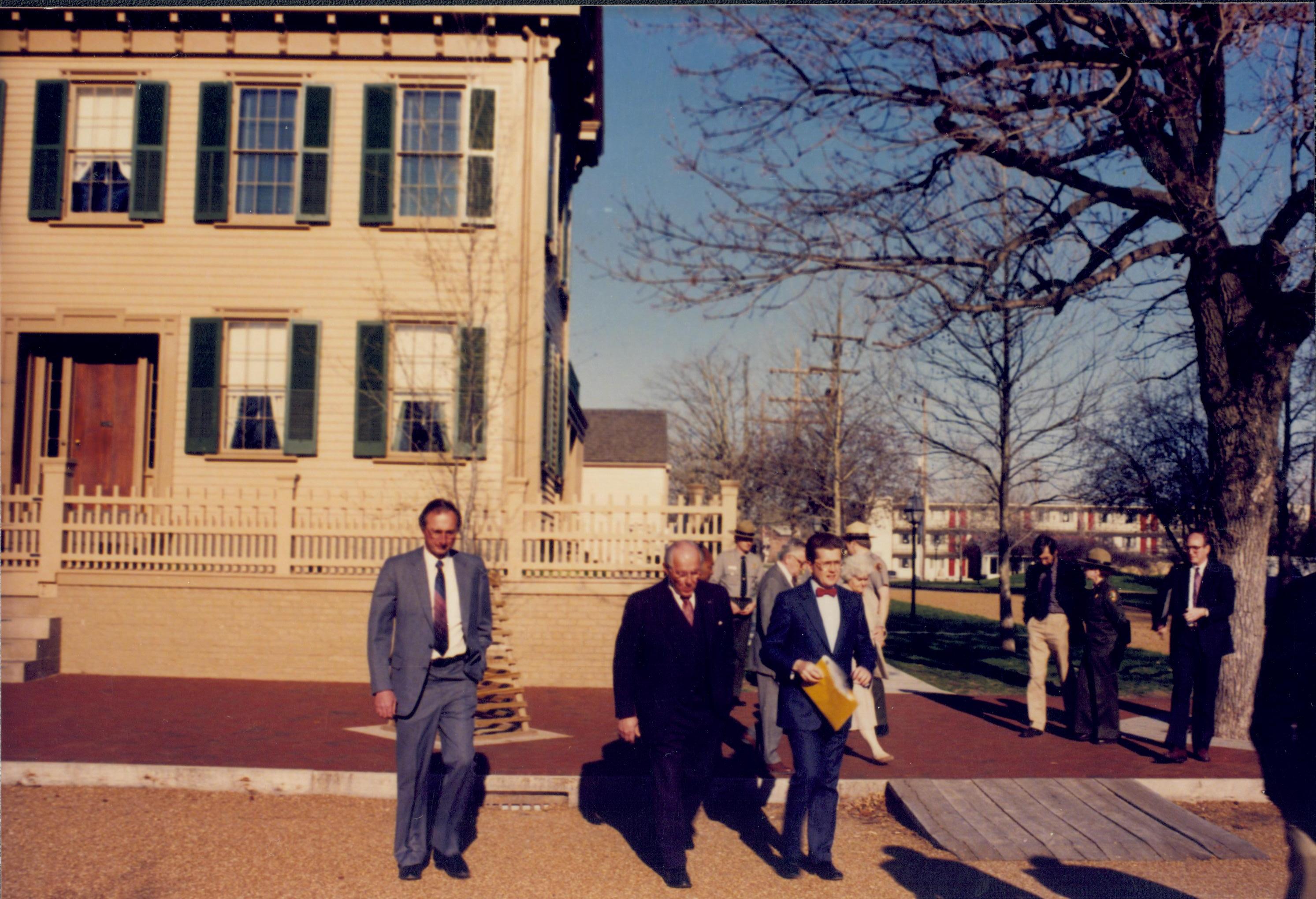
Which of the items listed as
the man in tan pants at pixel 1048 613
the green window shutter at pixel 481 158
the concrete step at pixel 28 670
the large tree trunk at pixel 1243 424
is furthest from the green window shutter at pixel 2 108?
the large tree trunk at pixel 1243 424

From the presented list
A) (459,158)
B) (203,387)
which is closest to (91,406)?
(203,387)

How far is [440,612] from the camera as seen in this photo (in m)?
5.99

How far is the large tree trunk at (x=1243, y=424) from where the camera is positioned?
9.73 m

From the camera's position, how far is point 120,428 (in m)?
15.8

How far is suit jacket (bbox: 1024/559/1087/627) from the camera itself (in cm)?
1000

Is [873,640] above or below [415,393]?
below

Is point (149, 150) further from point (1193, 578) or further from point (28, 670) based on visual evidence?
point (1193, 578)

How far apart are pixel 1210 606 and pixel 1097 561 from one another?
1.09 metres

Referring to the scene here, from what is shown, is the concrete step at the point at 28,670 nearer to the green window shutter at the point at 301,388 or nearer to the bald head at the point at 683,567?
the green window shutter at the point at 301,388

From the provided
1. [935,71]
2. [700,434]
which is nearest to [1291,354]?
[935,71]

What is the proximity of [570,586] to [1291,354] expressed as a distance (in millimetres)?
8223

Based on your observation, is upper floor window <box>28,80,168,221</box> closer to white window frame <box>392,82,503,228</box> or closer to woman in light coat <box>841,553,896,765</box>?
white window frame <box>392,82,503,228</box>

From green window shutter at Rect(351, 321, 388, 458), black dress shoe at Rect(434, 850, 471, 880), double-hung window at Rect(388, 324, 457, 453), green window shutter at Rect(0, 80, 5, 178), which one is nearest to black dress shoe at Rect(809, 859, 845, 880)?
black dress shoe at Rect(434, 850, 471, 880)

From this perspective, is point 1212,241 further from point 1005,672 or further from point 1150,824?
point 1005,672
